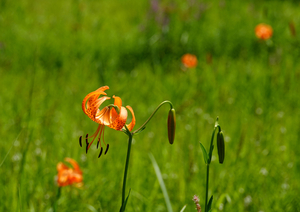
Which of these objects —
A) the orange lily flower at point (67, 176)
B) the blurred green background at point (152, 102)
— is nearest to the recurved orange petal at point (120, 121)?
the blurred green background at point (152, 102)

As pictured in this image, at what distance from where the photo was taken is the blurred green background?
1.48 meters

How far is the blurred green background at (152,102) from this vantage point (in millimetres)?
1479

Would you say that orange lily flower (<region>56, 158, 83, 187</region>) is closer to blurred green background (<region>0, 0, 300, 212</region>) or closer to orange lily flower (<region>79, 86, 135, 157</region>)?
blurred green background (<region>0, 0, 300, 212</region>)

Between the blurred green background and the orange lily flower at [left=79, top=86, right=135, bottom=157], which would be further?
the blurred green background

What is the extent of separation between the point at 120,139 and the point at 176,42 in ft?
7.22

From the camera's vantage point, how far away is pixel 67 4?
574cm

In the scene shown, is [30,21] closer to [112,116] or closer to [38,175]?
[38,175]

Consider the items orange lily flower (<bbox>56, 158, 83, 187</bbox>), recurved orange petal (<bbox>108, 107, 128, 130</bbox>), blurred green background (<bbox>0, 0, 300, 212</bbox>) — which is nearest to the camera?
recurved orange petal (<bbox>108, 107, 128, 130</bbox>)

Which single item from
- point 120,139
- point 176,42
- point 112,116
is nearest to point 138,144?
point 120,139

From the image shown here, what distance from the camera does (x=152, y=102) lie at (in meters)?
2.71

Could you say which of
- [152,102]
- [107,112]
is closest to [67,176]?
[107,112]

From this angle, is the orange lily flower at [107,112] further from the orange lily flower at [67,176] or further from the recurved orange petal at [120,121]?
the orange lily flower at [67,176]

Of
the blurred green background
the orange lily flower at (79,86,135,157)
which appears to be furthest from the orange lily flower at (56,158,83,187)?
the orange lily flower at (79,86,135,157)

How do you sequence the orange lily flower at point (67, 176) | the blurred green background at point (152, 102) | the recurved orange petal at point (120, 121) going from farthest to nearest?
the blurred green background at point (152, 102), the orange lily flower at point (67, 176), the recurved orange petal at point (120, 121)
